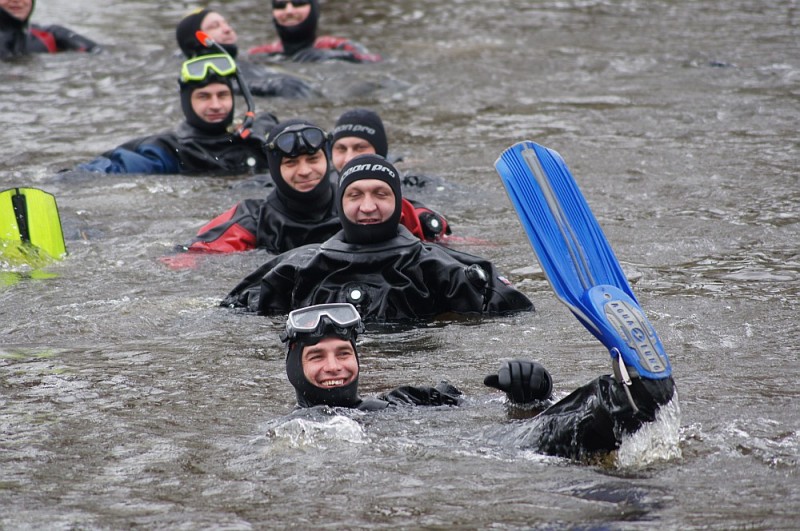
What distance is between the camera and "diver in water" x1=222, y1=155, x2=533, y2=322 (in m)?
6.75

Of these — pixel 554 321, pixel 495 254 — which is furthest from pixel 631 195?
pixel 554 321

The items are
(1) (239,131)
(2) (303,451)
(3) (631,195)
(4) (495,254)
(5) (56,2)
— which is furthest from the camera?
(5) (56,2)

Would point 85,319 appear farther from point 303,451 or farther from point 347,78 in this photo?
point 347,78

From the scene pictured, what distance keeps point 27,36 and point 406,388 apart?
38.9 feet

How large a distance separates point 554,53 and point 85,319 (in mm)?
9890

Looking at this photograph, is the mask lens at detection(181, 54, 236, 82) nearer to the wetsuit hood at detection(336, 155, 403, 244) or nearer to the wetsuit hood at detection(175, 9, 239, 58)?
the wetsuit hood at detection(175, 9, 239, 58)

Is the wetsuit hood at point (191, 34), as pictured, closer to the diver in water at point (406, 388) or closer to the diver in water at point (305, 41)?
the diver in water at point (305, 41)

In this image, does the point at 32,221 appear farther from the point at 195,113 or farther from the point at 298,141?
the point at 195,113

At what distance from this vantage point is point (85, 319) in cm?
702

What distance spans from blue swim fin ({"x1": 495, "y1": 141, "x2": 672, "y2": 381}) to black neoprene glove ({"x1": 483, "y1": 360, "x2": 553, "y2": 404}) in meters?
0.45

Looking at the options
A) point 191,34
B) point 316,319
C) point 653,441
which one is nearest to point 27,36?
point 191,34

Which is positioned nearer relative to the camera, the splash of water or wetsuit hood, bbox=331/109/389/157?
the splash of water

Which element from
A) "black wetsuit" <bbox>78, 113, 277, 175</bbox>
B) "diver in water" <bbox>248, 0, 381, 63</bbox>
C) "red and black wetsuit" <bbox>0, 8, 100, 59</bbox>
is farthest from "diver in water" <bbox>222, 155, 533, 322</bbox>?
"red and black wetsuit" <bbox>0, 8, 100, 59</bbox>

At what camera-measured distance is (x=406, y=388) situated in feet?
17.7
